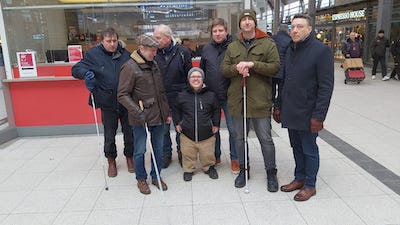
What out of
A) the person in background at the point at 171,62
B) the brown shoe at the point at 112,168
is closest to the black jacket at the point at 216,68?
the person in background at the point at 171,62

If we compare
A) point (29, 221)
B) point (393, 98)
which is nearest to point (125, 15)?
point (29, 221)

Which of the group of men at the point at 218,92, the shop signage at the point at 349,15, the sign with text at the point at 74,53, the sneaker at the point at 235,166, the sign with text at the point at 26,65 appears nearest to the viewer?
the group of men at the point at 218,92

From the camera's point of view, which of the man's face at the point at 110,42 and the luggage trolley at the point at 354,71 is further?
the luggage trolley at the point at 354,71

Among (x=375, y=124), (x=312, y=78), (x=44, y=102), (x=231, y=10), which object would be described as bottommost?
(x=375, y=124)

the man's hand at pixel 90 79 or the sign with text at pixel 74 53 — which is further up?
the sign with text at pixel 74 53

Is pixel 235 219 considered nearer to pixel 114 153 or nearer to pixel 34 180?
pixel 114 153

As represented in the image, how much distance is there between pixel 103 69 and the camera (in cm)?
342

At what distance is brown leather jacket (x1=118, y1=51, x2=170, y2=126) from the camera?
296 cm

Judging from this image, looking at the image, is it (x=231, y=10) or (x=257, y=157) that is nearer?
(x=257, y=157)

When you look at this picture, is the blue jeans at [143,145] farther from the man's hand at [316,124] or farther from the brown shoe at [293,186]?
the man's hand at [316,124]

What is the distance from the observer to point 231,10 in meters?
5.39

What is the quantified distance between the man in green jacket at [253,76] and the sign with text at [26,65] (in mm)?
3430

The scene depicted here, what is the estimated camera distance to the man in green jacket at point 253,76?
3.02 meters

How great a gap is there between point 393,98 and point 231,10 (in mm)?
4775
